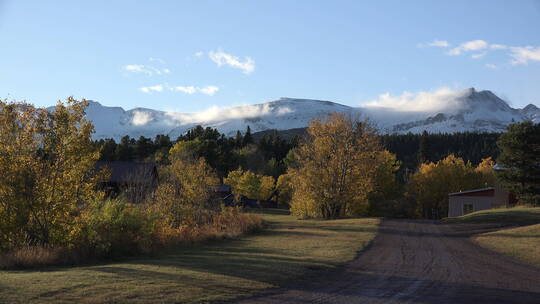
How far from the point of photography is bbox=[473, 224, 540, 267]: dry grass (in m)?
20.7

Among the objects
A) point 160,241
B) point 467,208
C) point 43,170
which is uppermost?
point 43,170

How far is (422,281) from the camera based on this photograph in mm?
13992

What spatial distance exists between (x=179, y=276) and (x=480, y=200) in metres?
55.7

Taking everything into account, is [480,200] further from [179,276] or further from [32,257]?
[32,257]

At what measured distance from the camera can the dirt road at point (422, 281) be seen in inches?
456

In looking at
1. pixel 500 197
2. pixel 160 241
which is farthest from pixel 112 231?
pixel 500 197

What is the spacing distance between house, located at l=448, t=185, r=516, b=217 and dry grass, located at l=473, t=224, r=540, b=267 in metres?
30.9

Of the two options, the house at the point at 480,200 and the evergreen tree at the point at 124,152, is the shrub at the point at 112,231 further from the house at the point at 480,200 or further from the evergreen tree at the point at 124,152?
the evergreen tree at the point at 124,152

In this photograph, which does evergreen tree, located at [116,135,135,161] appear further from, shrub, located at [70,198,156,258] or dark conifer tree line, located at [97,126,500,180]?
shrub, located at [70,198,156,258]

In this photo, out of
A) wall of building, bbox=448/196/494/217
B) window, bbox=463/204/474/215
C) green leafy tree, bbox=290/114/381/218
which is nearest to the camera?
green leafy tree, bbox=290/114/381/218

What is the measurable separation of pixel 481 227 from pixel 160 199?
23.6 meters

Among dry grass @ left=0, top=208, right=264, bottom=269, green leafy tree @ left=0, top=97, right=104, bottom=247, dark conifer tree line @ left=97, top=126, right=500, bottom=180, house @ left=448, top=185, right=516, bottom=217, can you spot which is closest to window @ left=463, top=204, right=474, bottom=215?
house @ left=448, top=185, right=516, bottom=217

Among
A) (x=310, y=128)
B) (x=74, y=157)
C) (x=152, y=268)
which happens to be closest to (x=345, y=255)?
(x=152, y=268)

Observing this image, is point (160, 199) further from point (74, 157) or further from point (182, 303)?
point (182, 303)
